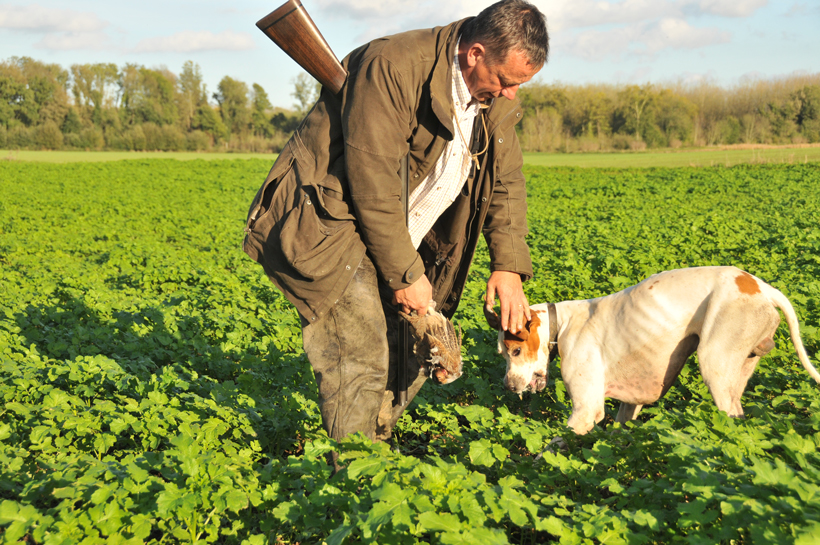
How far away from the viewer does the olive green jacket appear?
9.26 feet

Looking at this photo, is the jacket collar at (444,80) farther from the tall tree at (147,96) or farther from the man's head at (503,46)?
the tall tree at (147,96)

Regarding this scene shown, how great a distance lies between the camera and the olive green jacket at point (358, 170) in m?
2.82

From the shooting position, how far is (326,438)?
9.53ft

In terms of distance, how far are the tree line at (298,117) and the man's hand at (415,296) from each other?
61.8 m

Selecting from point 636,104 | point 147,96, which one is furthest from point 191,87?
point 636,104

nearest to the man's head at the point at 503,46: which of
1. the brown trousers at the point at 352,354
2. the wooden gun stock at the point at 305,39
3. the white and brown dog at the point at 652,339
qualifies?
the wooden gun stock at the point at 305,39

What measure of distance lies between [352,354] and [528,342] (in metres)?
1.38

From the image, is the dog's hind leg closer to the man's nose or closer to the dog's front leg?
the dog's front leg

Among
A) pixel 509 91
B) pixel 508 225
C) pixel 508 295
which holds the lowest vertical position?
pixel 508 295

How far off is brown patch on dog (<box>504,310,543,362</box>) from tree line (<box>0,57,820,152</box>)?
→ 6084 cm

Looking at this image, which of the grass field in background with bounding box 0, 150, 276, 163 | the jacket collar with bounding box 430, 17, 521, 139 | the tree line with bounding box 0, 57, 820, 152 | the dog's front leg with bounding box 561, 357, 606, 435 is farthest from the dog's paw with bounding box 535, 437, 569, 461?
the tree line with bounding box 0, 57, 820, 152

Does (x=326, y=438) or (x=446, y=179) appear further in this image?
(x=446, y=179)

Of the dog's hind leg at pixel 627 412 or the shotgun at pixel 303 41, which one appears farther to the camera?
the dog's hind leg at pixel 627 412

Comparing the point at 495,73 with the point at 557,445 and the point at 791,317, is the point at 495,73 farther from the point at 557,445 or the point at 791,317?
the point at 791,317
